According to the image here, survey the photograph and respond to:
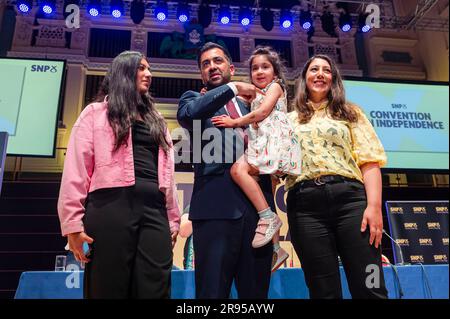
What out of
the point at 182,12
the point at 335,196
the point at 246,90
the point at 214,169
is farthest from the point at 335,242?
the point at 182,12

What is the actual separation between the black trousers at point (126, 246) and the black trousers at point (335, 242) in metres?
0.51

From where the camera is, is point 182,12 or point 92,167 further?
point 182,12

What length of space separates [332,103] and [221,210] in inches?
26.5

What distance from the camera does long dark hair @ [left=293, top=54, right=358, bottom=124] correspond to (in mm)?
1562

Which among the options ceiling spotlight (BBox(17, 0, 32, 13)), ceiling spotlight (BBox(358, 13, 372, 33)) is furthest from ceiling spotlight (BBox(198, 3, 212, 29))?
ceiling spotlight (BBox(17, 0, 32, 13))

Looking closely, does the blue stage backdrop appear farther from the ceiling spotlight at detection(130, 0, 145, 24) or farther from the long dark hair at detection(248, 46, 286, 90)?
the ceiling spotlight at detection(130, 0, 145, 24)

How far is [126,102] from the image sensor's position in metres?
1.41

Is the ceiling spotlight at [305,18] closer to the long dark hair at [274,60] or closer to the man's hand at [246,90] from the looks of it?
the long dark hair at [274,60]

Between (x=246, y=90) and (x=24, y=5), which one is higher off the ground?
(x=24, y=5)

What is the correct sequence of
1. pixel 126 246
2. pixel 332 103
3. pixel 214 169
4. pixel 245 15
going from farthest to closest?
pixel 245 15, pixel 332 103, pixel 214 169, pixel 126 246

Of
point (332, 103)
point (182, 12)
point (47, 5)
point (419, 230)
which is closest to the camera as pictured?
point (332, 103)

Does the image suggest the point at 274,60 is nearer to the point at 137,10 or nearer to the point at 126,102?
the point at 126,102

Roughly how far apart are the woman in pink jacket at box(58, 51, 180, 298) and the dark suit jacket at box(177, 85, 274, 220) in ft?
0.36

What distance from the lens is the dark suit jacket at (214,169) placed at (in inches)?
54.4
